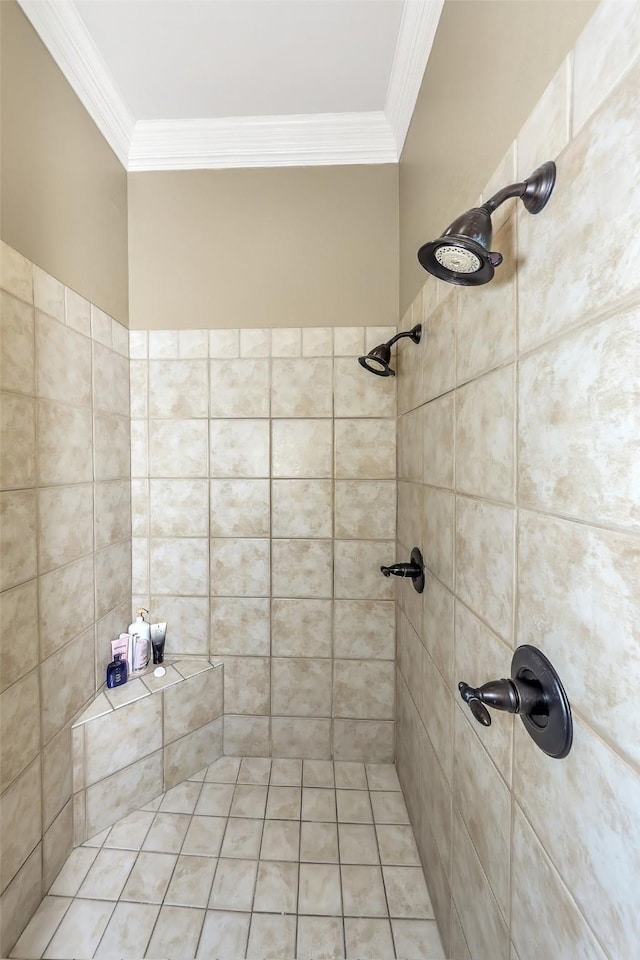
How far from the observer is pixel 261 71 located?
1.20 m

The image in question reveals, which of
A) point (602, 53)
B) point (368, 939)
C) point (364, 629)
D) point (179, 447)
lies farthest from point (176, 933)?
point (602, 53)

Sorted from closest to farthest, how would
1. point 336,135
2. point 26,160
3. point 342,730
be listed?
point 26,160 < point 336,135 < point 342,730

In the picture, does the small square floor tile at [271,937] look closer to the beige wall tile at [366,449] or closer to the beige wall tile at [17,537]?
the beige wall tile at [17,537]

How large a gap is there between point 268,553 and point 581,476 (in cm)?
118

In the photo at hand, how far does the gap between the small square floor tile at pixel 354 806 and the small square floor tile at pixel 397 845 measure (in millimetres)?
54

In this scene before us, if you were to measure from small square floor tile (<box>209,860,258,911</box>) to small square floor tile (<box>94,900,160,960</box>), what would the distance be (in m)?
0.14

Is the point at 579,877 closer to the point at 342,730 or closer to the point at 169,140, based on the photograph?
the point at 342,730

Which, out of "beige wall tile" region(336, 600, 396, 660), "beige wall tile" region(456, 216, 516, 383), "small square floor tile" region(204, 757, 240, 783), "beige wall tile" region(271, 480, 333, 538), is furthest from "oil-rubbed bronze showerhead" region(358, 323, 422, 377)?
"small square floor tile" region(204, 757, 240, 783)

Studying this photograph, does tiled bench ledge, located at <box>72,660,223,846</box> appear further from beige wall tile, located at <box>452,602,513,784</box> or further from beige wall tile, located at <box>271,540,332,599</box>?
beige wall tile, located at <box>452,602,513,784</box>

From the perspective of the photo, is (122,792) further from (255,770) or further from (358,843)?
(358,843)

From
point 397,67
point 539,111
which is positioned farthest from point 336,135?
point 539,111

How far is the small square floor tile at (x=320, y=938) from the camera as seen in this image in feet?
3.01

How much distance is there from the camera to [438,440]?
96 cm

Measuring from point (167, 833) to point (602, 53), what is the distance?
1.85 meters
